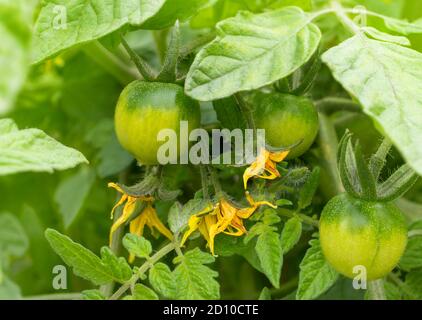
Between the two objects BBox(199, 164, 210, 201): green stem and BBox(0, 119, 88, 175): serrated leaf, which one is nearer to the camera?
BBox(0, 119, 88, 175): serrated leaf

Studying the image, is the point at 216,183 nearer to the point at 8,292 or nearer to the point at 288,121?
the point at 288,121

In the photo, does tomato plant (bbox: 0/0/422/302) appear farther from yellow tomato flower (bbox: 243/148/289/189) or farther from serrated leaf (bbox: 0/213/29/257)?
serrated leaf (bbox: 0/213/29/257)

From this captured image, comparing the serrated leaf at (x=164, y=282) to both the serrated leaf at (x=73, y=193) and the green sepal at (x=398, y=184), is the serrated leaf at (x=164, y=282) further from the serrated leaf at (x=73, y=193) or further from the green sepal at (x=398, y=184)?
the serrated leaf at (x=73, y=193)

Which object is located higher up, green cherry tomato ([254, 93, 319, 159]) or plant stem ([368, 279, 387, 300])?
green cherry tomato ([254, 93, 319, 159])

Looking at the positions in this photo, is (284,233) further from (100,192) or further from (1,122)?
(100,192)

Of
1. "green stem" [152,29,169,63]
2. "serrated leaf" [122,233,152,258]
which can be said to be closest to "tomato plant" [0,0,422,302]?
"serrated leaf" [122,233,152,258]

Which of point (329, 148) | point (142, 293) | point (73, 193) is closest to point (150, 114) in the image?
point (142, 293)

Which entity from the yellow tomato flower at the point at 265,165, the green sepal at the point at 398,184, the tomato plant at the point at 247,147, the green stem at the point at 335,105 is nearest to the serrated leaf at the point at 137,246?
the tomato plant at the point at 247,147
